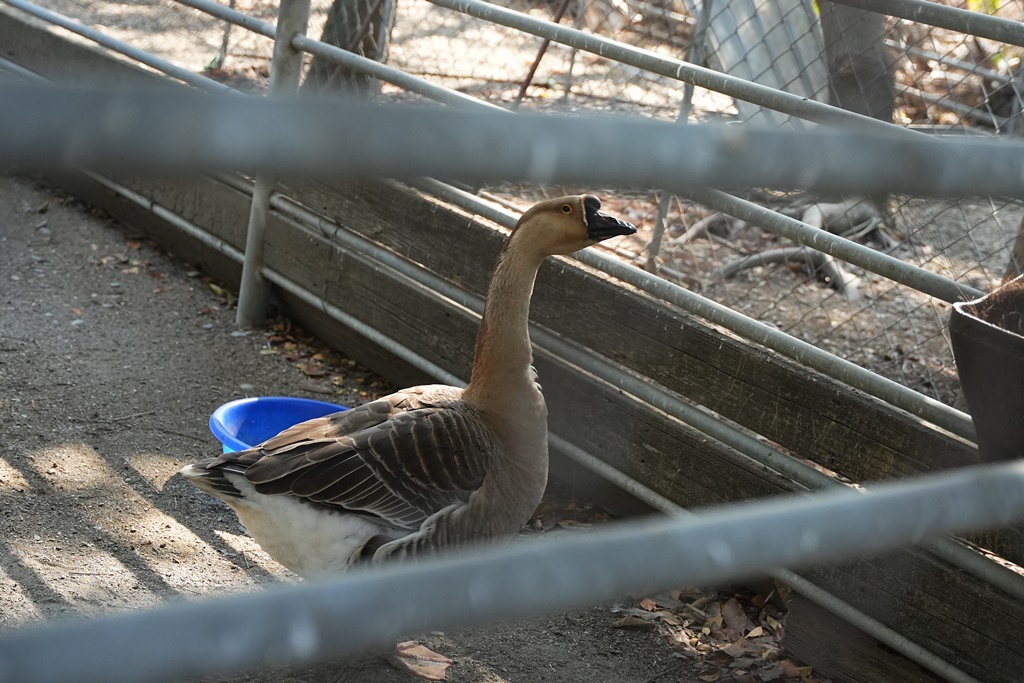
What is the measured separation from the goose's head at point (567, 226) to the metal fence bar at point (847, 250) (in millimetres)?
257

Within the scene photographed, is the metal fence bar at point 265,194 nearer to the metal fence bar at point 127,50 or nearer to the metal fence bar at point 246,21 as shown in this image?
the metal fence bar at point 246,21

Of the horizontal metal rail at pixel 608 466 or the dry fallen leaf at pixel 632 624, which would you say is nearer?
the horizontal metal rail at pixel 608 466

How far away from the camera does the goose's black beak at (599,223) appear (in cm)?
293

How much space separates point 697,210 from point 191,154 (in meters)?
6.36

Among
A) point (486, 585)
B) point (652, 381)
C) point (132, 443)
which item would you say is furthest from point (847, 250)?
point (132, 443)

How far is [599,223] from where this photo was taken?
2.95 metres

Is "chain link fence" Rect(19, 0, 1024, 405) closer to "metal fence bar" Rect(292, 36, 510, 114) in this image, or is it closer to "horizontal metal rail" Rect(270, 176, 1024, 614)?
"metal fence bar" Rect(292, 36, 510, 114)

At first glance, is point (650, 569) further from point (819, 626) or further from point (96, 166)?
point (819, 626)

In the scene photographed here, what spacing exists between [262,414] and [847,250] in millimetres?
2252

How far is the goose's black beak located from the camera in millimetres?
2934

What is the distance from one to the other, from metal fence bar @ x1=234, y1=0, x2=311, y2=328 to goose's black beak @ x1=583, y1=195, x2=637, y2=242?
187cm

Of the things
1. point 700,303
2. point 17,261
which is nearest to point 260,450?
point 700,303

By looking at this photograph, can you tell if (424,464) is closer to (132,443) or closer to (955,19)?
(132,443)

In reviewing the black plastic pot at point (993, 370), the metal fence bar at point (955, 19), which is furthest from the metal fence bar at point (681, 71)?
the black plastic pot at point (993, 370)
